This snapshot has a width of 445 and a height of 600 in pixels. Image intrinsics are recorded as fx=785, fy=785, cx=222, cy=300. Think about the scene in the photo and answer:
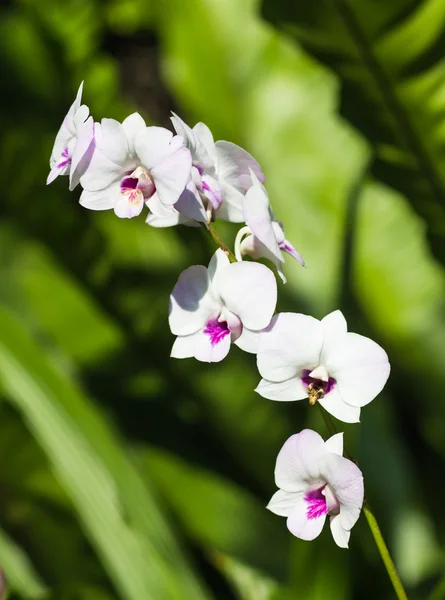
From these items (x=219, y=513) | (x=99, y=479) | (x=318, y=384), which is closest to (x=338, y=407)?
(x=318, y=384)

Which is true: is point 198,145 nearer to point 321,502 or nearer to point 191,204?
point 191,204

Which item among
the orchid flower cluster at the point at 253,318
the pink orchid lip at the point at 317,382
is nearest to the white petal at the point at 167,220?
the orchid flower cluster at the point at 253,318

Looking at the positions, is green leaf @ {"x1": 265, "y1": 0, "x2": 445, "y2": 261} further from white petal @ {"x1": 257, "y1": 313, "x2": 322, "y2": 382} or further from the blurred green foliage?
white petal @ {"x1": 257, "y1": 313, "x2": 322, "y2": 382}

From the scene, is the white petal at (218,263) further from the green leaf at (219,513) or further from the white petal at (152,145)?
the green leaf at (219,513)

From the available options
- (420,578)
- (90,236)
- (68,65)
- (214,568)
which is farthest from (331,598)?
(68,65)

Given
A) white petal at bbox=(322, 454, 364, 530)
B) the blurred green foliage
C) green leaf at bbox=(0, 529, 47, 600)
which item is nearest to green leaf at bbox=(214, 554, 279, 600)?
the blurred green foliage
